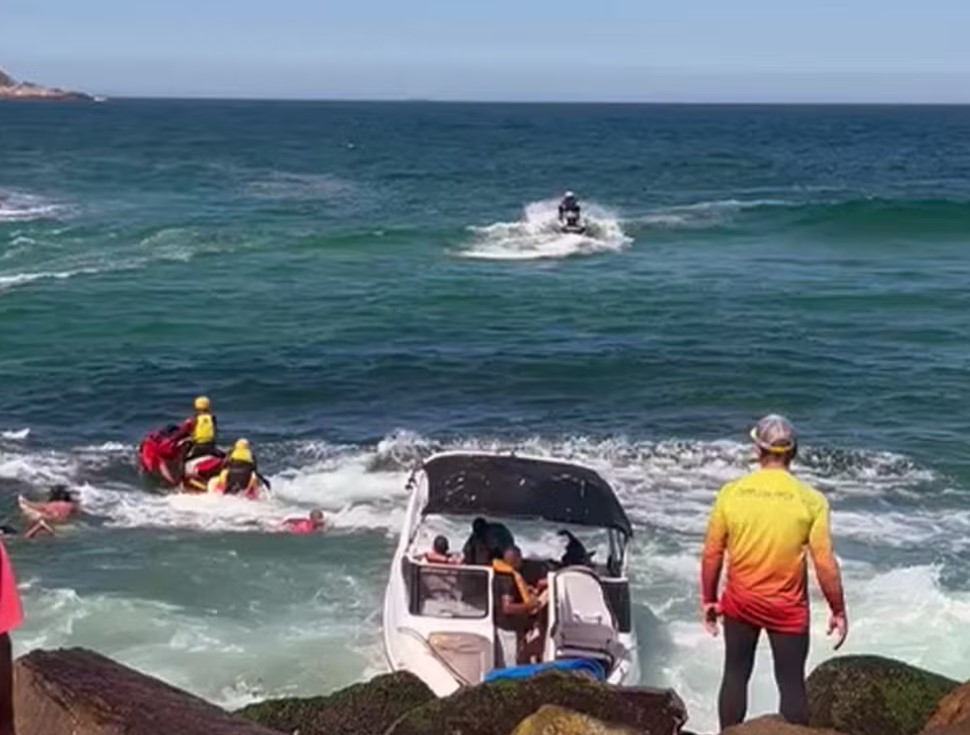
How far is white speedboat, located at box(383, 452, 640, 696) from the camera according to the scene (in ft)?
42.2

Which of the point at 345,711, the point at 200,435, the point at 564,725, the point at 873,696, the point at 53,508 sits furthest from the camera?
the point at 200,435

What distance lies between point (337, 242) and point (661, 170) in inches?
1653

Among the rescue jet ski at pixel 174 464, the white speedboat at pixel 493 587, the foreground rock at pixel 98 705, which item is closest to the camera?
the foreground rock at pixel 98 705

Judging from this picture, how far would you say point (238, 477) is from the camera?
20359 millimetres

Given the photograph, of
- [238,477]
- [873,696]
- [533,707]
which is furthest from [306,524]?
[533,707]

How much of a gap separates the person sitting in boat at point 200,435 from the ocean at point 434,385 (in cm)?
77

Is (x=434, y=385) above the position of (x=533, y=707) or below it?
below

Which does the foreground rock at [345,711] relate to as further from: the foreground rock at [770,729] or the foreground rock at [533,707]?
the foreground rock at [770,729]

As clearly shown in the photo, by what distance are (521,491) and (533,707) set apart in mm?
6827

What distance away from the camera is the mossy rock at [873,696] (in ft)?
30.5

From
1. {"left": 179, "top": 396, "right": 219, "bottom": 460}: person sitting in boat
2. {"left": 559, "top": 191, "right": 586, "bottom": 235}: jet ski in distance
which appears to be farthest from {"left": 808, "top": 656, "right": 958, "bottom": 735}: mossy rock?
{"left": 559, "top": 191, "right": 586, "bottom": 235}: jet ski in distance

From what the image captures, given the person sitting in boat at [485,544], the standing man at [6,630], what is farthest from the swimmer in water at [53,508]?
the standing man at [6,630]

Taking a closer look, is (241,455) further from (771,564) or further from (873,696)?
(771,564)

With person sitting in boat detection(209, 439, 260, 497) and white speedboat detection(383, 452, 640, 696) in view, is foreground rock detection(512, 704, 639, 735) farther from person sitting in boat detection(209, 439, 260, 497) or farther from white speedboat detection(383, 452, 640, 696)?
person sitting in boat detection(209, 439, 260, 497)
